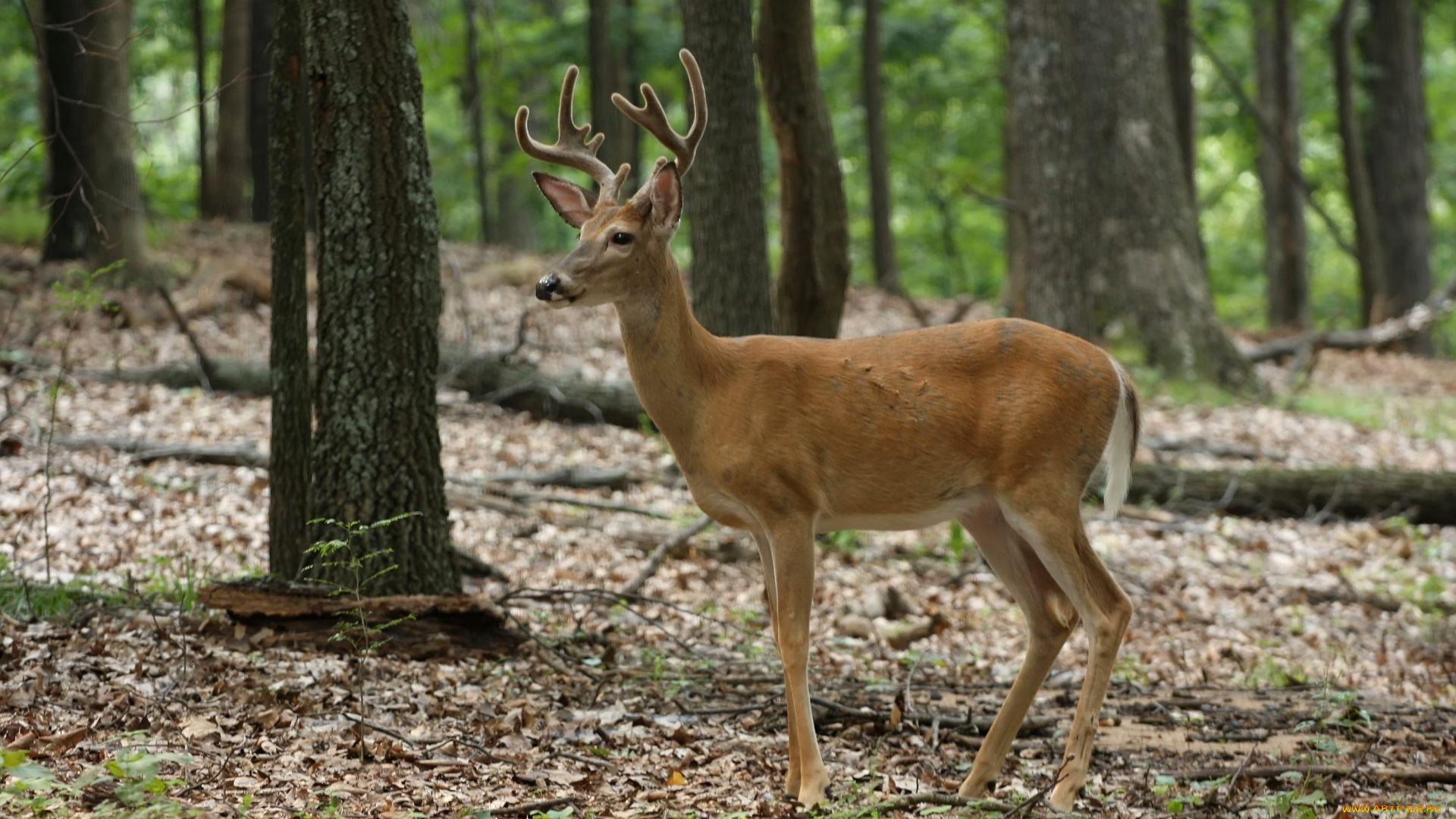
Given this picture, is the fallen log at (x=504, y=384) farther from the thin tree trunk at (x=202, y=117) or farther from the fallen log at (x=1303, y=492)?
the thin tree trunk at (x=202, y=117)

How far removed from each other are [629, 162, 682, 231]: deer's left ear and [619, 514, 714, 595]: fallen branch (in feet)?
8.08

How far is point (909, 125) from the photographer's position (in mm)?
25828

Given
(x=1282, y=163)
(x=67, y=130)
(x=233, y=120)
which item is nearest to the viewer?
(x=67, y=130)

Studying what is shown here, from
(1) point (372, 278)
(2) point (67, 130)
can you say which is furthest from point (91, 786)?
(2) point (67, 130)

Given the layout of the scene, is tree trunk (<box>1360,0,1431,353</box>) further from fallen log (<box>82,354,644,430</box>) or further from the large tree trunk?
fallen log (<box>82,354,644,430</box>)

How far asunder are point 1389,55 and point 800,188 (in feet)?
56.0

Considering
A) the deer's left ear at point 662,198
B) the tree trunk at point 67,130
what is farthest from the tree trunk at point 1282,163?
the deer's left ear at point 662,198

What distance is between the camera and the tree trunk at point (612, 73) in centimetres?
1730

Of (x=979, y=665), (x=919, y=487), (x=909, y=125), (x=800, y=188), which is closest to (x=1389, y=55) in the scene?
(x=909, y=125)

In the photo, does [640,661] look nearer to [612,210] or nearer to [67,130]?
[612,210]

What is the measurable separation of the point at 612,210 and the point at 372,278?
146cm

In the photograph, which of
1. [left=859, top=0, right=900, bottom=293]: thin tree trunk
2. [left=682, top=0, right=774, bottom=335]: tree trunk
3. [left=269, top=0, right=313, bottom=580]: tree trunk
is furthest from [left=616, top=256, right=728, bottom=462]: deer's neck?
[left=859, top=0, right=900, bottom=293]: thin tree trunk

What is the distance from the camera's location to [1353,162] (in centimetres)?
1927

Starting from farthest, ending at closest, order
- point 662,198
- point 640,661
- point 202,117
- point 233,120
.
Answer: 1. point 202,117
2. point 233,120
3. point 640,661
4. point 662,198
